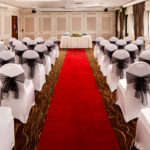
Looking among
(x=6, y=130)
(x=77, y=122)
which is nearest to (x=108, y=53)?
(x=77, y=122)

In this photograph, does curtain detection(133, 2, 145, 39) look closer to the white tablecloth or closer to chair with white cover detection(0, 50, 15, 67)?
the white tablecloth

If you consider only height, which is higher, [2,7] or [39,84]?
[2,7]

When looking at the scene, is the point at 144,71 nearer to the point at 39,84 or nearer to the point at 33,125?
the point at 33,125

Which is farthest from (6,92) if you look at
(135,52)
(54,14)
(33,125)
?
(54,14)

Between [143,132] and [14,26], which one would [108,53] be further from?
[14,26]

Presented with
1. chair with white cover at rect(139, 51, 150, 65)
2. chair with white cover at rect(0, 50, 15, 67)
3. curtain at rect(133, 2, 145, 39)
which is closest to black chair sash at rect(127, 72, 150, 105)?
chair with white cover at rect(139, 51, 150, 65)

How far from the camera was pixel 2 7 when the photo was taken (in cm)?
1404

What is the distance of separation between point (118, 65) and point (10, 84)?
104 inches

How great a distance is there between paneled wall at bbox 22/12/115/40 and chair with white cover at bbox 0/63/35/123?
16596 mm

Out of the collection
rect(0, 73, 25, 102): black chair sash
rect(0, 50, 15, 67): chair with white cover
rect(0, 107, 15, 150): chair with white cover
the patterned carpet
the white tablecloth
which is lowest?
the patterned carpet

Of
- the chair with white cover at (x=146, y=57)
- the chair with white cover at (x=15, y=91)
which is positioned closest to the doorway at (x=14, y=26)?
the chair with white cover at (x=146, y=57)

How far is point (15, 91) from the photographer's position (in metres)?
3.75

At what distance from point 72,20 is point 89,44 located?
5.69 metres

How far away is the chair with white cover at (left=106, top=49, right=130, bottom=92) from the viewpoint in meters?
5.23
